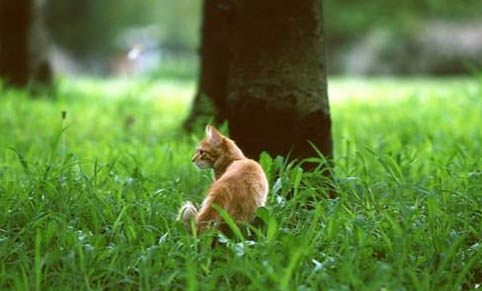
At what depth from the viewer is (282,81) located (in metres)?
4.40

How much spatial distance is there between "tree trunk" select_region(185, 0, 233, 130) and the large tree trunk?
4307 millimetres

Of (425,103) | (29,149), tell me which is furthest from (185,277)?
(425,103)

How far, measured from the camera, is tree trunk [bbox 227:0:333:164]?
173 inches

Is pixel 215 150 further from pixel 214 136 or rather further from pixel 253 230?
pixel 253 230

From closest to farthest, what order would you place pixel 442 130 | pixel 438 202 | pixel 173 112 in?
1. pixel 438 202
2. pixel 442 130
3. pixel 173 112

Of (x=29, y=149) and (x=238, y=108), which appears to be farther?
→ (x=29, y=149)

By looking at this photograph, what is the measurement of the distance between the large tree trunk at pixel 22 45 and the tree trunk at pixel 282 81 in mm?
6271

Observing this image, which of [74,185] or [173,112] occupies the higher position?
[74,185]

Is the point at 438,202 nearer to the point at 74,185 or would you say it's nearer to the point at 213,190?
the point at 213,190

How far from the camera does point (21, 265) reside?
3.06 meters

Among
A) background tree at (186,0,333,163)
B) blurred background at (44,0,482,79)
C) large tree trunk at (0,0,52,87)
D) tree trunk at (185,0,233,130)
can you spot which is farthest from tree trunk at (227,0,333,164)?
blurred background at (44,0,482,79)

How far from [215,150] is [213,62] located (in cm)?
264

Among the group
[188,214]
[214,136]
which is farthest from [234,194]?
[214,136]

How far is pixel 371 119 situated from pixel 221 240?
5228 mm
